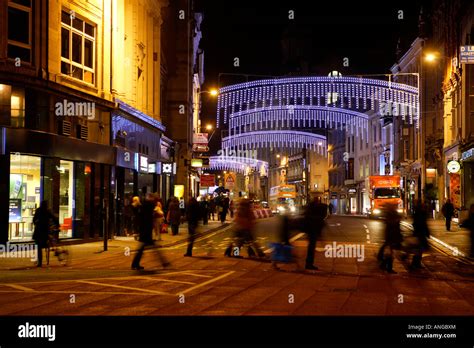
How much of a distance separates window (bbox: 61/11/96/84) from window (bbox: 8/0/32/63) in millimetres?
2528

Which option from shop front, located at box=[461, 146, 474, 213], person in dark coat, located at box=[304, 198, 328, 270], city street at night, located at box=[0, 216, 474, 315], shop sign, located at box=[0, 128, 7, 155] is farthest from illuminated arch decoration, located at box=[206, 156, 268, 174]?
person in dark coat, located at box=[304, 198, 328, 270]

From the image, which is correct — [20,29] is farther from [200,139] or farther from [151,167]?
[200,139]

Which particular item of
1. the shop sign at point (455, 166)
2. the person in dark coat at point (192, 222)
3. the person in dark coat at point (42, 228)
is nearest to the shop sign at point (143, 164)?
the person in dark coat at point (192, 222)

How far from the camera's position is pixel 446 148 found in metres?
53.3

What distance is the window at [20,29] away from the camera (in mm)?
26391

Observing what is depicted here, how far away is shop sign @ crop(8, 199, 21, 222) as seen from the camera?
26.3m

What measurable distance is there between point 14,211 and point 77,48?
8255mm

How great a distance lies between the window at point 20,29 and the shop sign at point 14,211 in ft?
16.9

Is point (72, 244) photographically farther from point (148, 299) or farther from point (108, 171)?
point (148, 299)

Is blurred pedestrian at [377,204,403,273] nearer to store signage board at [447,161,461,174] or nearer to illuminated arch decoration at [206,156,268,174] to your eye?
store signage board at [447,161,461,174]

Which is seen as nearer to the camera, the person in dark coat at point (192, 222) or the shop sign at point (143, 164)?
the person in dark coat at point (192, 222)

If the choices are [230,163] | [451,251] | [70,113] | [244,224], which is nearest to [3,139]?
[70,113]

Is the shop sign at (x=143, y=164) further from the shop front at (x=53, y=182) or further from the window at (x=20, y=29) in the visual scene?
the window at (x=20, y=29)
